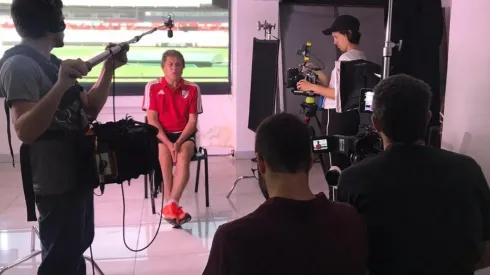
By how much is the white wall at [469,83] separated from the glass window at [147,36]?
13.1 ft

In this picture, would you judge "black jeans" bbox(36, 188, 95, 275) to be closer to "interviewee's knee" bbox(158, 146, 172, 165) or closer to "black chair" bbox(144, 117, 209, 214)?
"black chair" bbox(144, 117, 209, 214)

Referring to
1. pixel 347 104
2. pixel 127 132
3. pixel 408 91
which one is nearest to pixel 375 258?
pixel 408 91

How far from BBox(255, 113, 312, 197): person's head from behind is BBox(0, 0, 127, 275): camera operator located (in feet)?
2.52

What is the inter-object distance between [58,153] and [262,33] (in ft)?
13.0

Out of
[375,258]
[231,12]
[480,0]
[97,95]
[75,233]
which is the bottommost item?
[75,233]

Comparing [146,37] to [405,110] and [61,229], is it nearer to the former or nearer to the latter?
[61,229]

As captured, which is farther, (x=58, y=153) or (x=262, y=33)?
(x=262, y=33)

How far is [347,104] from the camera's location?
3254 millimetres

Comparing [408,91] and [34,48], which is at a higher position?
[34,48]

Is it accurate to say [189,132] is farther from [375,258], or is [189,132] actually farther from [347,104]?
[375,258]

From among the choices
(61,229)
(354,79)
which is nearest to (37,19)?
(61,229)

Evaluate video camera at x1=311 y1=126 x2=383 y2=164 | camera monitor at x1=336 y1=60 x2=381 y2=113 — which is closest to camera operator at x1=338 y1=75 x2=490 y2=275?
video camera at x1=311 y1=126 x2=383 y2=164

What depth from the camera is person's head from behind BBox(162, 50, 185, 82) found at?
380cm

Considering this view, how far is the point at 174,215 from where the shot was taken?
3.47m
